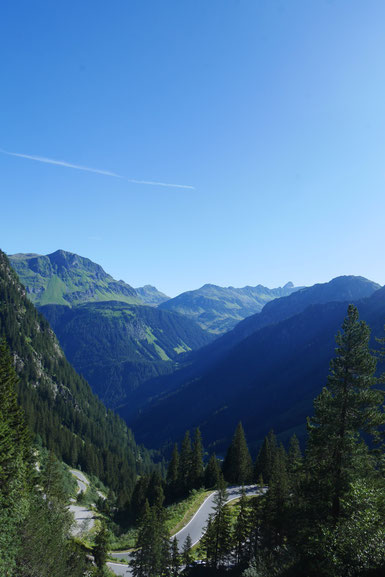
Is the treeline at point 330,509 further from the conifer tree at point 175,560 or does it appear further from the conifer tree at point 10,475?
the conifer tree at point 10,475

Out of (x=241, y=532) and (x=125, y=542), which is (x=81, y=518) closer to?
(x=125, y=542)

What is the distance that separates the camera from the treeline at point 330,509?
14.9 m

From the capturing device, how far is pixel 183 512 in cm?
5103

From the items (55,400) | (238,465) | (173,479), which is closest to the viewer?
(238,465)

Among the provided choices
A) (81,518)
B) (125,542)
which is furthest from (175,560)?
(81,518)

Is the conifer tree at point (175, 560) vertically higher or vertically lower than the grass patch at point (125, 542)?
higher

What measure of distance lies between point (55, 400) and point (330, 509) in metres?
146

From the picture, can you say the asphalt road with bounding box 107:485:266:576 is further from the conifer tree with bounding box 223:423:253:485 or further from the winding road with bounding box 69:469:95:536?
the conifer tree with bounding box 223:423:253:485

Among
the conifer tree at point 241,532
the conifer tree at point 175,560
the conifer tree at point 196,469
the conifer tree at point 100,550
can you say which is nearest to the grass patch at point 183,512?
the conifer tree at point 196,469

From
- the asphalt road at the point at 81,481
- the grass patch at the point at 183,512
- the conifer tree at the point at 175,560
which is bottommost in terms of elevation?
the asphalt road at the point at 81,481

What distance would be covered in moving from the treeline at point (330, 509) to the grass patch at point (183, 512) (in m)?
8.64

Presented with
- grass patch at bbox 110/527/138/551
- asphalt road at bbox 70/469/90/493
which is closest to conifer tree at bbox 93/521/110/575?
grass patch at bbox 110/527/138/551

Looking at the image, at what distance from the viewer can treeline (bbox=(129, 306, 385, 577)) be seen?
14.9m

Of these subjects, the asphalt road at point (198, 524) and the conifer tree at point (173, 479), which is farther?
the conifer tree at point (173, 479)
